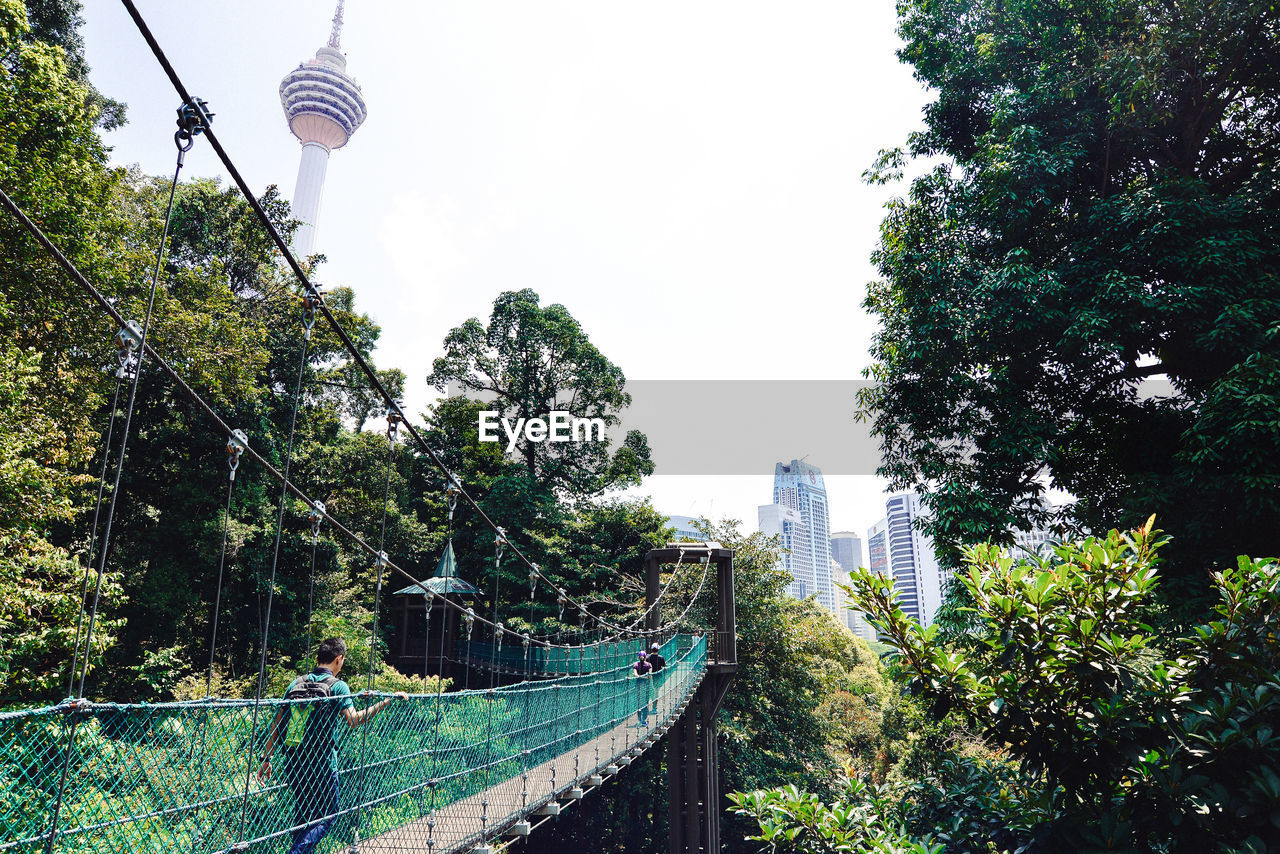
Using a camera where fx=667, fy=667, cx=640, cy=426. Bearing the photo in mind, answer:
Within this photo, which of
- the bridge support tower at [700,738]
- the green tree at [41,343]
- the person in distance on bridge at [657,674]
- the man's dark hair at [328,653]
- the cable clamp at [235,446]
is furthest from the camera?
the bridge support tower at [700,738]

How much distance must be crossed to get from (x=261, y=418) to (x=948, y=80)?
1011cm

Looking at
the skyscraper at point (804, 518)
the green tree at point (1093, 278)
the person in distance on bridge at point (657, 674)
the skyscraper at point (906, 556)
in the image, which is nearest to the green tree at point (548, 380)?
the person in distance on bridge at point (657, 674)

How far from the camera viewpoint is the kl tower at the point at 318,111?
43.1 m

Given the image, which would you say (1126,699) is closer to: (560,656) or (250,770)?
(250,770)

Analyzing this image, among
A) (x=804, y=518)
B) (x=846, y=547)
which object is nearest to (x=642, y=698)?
(x=804, y=518)

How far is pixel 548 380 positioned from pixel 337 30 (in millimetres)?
44517

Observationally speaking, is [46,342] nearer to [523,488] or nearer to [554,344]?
[523,488]

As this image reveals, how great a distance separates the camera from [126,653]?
29.9ft

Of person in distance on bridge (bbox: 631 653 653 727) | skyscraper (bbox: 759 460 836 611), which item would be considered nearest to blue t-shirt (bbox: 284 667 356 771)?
person in distance on bridge (bbox: 631 653 653 727)

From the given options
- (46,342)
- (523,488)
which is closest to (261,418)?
(46,342)

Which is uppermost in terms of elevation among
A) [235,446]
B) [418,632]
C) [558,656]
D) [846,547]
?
[846,547]

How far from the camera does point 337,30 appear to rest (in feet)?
152

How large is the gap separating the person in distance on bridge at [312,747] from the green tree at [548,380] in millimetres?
12994

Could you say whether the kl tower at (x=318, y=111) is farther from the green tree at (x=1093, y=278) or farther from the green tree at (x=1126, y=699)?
the green tree at (x=1126, y=699)
